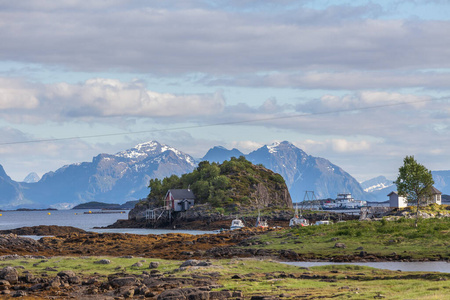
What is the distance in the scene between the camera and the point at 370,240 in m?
57.4

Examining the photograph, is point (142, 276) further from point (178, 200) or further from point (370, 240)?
point (178, 200)

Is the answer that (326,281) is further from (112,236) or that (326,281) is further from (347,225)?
(112,236)

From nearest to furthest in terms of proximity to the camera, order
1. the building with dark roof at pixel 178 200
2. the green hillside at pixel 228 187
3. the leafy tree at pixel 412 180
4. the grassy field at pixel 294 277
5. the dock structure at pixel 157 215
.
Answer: the grassy field at pixel 294 277
the leafy tree at pixel 412 180
the green hillside at pixel 228 187
the dock structure at pixel 157 215
the building with dark roof at pixel 178 200

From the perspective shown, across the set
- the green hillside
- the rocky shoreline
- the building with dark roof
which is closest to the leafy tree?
the rocky shoreline

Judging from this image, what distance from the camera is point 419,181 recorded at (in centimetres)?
7656

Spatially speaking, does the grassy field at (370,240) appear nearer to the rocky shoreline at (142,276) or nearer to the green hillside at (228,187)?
the rocky shoreline at (142,276)

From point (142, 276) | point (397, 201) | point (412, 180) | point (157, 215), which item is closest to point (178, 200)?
point (157, 215)

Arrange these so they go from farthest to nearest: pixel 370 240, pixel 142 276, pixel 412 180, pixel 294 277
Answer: pixel 412 180 → pixel 370 240 → pixel 142 276 → pixel 294 277

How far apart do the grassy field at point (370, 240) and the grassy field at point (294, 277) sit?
11.0m

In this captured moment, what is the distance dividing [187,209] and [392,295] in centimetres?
14271

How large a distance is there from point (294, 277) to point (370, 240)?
22.3 m

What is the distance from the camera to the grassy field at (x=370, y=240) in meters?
51.8

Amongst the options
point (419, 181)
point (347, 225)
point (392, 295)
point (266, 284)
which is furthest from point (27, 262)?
point (419, 181)

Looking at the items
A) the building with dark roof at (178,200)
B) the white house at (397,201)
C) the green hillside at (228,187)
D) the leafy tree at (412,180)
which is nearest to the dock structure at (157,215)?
the building with dark roof at (178,200)
